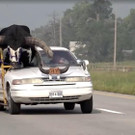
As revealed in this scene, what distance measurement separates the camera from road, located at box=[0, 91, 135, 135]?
12234mm

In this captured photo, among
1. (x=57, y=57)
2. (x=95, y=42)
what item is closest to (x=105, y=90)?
(x=57, y=57)

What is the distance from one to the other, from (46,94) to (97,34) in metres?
111

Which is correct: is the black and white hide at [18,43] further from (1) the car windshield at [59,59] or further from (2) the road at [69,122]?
(2) the road at [69,122]

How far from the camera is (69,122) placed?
13992 mm

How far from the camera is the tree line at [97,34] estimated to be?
125m

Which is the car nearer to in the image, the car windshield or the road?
the road

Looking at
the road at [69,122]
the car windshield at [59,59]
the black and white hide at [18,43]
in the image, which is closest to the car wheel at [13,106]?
the road at [69,122]

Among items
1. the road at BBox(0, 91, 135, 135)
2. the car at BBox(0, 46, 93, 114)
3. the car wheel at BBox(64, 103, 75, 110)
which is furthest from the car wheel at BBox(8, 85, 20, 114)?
the car wheel at BBox(64, 103, 75, 110)

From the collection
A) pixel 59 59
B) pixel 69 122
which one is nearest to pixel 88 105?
pixel 59 59

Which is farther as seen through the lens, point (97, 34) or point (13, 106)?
point (97, 34)

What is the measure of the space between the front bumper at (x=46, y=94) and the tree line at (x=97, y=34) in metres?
107

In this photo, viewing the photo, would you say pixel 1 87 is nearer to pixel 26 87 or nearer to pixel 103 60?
pixel 26 87

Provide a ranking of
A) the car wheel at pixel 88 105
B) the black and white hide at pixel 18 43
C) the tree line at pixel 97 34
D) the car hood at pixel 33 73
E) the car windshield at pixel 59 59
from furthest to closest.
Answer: the tree line at pixel 97 34 < the car windshield at pixel 59 59 < the car wheel at pixel 88 105 < the black and white hide at pixel 18 43 < the car hood at pixel 33 73

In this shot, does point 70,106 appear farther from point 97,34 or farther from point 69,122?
point 97,34
